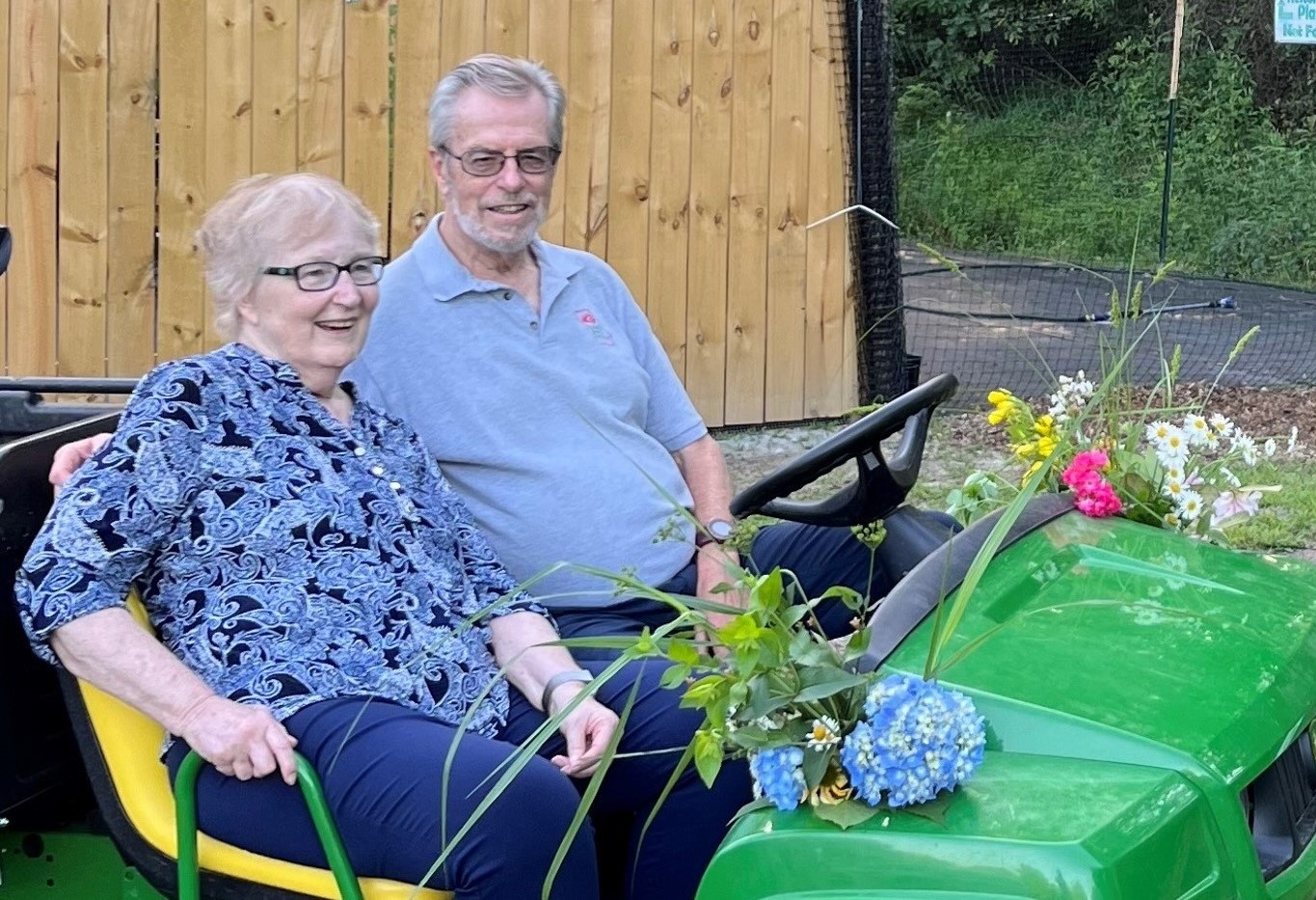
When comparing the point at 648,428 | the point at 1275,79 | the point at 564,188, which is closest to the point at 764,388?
the point at 564,188

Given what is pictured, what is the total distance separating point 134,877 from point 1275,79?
1574 centimetres

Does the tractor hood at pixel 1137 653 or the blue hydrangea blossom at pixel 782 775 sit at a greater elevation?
the tractor hood at pixel 1137 653

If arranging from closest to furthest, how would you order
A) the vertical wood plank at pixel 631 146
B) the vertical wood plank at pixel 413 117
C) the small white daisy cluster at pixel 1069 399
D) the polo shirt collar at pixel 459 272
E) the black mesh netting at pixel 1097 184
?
the small white daisy cluster at pixel 1069 399 → the polo shirt collar at pixel 459 272 → the vertical wood plank at pixel 413 117 → the vertical wood plank at pixel 631 146 → the black mesh netting at pixel 1097 184

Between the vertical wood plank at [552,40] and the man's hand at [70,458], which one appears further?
the vertical wood plank at [552,40]

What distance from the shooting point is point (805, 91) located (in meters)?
6.57

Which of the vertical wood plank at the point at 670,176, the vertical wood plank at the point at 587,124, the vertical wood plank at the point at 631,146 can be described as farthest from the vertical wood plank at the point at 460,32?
the vertical wood plank at the point at 670,176

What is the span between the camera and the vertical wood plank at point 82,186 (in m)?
5.49

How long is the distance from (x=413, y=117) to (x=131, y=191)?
100 cm

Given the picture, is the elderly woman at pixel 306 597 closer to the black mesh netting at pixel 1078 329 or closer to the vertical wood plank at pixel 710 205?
the vertical wood plank at pixel 710 205

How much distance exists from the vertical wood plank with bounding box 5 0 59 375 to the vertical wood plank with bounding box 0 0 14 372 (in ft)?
0.04

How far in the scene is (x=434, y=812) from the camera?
84.1 inches

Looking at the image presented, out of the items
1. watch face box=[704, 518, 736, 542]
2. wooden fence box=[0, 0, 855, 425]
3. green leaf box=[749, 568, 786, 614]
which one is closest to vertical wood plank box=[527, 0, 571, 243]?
wooden fence box=[0, 0, 855, 425]

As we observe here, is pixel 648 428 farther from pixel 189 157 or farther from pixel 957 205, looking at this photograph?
pixel 957 205

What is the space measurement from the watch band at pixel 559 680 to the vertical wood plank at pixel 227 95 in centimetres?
344
